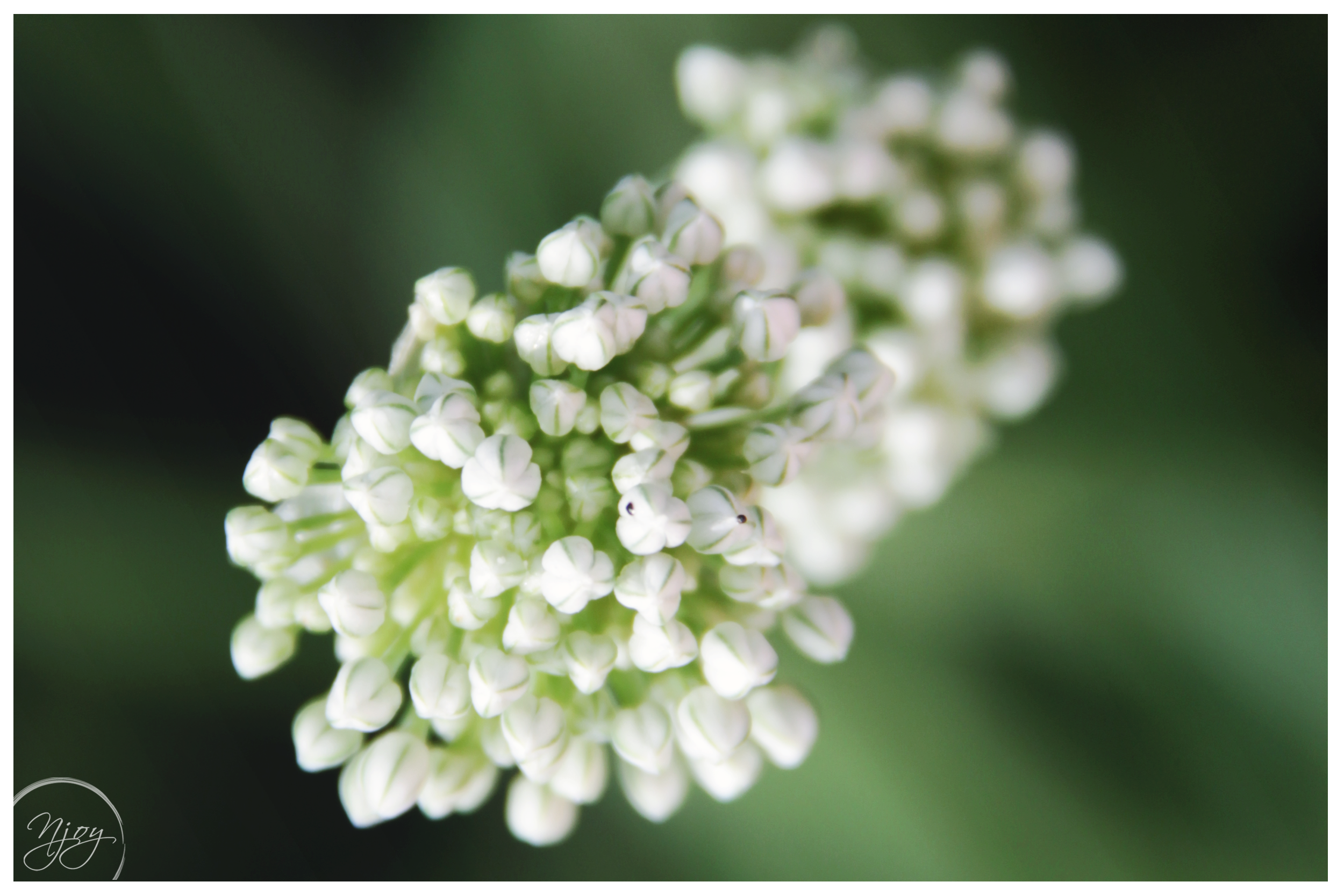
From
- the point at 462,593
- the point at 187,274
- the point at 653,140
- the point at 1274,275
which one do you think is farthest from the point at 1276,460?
the point at 187,274

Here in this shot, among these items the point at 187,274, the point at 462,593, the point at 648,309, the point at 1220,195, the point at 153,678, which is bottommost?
the point at 153,678

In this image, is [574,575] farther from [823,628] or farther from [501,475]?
[823,628]

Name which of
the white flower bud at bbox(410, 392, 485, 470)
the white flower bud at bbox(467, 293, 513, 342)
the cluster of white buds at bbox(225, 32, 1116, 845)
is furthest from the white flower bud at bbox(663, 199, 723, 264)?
the white flower bud at bbox(410, 392, 485, 470)

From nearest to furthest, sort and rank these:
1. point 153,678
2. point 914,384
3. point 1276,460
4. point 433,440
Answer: point 433,440
point 914,384
point 153,678
point 1276,460

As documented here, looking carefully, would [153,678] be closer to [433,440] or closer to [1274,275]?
[433,440]

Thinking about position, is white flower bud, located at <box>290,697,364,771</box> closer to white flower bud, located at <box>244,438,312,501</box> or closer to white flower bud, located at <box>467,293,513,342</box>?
white flower bud, located at <box>244,438,312,501</box>

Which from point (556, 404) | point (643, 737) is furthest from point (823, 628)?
point (556, 404)

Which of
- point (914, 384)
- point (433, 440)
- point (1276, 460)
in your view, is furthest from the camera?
point (1276, 460)
